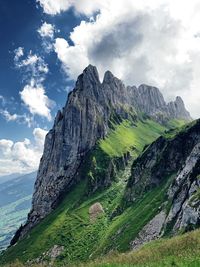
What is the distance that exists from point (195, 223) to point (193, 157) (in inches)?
1868

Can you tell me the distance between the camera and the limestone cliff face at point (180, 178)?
3930 inches

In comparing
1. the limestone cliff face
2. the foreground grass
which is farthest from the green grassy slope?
the limestone cliff face

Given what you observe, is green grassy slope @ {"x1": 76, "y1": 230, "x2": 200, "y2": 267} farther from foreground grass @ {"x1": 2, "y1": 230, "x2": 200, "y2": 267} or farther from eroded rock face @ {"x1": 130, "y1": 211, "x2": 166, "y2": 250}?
eroded rock face @ {"x1": 130, "y1": 211, "x2": 166, "y2": 250}

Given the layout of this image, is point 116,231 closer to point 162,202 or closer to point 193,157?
point 162,202

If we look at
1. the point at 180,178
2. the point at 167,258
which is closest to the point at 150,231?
the point at 180,178

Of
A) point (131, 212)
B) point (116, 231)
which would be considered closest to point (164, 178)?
point (131, 212)

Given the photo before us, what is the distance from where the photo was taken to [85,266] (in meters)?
29.8

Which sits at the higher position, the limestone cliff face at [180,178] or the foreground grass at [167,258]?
the limestone cliff face at [180,178]

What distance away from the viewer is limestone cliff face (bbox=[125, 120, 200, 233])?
327ft

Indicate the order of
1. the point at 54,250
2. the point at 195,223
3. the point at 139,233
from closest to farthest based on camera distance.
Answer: the point at 195,223, the point at 139,233, the point at 54,250

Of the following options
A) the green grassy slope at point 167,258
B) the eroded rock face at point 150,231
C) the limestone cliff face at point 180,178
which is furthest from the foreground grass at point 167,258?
the eroded rock face at point 150,231

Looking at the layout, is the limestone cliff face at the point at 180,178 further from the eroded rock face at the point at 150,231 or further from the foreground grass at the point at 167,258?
the foreground grass at the point at 167,258

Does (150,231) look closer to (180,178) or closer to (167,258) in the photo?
(180,178)

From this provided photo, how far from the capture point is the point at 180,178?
450ft
